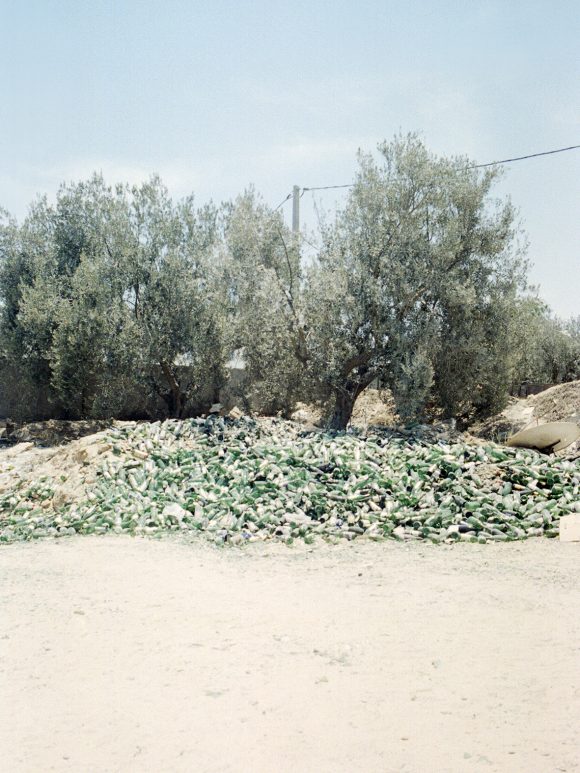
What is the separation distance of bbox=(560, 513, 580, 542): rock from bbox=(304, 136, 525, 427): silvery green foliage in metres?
7.87

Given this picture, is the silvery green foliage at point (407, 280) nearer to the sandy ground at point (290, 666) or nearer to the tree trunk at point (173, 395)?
the tree trunk at point (173, 395)

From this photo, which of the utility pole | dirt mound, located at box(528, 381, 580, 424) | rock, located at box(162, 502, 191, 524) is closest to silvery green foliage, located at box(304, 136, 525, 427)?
dirt mound, located at box(528, 381, 580, 424)

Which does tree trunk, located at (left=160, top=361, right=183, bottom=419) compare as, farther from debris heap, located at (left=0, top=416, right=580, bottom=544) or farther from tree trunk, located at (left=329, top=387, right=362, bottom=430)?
debris heap, located at (left=0, top=416, right=580, bottom=544)

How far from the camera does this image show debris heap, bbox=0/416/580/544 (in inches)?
301

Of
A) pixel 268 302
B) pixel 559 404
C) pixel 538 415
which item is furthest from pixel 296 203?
pixel 559 404

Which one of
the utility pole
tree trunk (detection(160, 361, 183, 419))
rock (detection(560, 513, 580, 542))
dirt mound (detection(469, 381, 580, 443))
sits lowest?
rock (detection(560, 513, 580, 542))

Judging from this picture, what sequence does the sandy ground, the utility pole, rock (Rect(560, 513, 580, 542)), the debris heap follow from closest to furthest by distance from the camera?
the sandy ground, rock (Rect(560, 513, 580, 542)), the debris heap, the utility pole

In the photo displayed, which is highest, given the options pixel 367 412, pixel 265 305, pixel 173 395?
pixel 265 305

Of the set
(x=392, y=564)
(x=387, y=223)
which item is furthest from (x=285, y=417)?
(x=392, y=564)

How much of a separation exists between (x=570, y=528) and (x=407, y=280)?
9272mm

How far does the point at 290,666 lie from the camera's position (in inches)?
153

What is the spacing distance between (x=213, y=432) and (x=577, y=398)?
34.2ft

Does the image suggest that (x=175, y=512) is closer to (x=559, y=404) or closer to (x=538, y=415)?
(x=538, y=415)

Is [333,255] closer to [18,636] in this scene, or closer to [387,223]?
[387,223]
